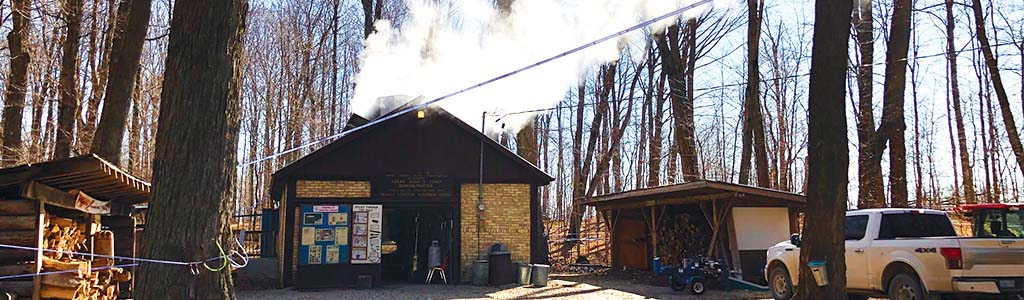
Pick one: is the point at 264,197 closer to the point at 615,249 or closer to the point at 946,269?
the point at 615,249

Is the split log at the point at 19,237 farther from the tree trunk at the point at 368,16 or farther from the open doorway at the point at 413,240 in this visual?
the tree trunk at the point at 368,16

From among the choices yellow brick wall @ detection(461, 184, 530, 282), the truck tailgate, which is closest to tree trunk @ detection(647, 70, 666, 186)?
yellow brick wall @ detection(461, 184, 530, 282)

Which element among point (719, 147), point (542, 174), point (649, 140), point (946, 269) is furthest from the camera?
point (719, 147)

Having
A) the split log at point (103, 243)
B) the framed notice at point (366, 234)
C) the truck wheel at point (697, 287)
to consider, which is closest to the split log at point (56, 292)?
the split log at point (103, 243)

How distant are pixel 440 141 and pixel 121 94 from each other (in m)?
8.18

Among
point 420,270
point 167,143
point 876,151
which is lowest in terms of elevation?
point 420,270

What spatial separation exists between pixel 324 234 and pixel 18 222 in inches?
378

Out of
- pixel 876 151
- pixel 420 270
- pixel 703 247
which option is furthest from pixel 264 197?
pixel 876 151

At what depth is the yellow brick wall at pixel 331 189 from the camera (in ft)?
57.3

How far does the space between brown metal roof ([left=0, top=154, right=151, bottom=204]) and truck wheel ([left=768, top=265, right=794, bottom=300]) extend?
10.8 m

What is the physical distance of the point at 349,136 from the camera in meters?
17.9

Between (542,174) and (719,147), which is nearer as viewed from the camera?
(542,174)

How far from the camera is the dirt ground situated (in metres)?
15.6

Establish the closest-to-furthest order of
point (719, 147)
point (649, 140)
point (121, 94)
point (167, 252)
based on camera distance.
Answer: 1. point (167, 252)
2. point (121, 94)
3. point (649, 140)
4. point (719, 147)
